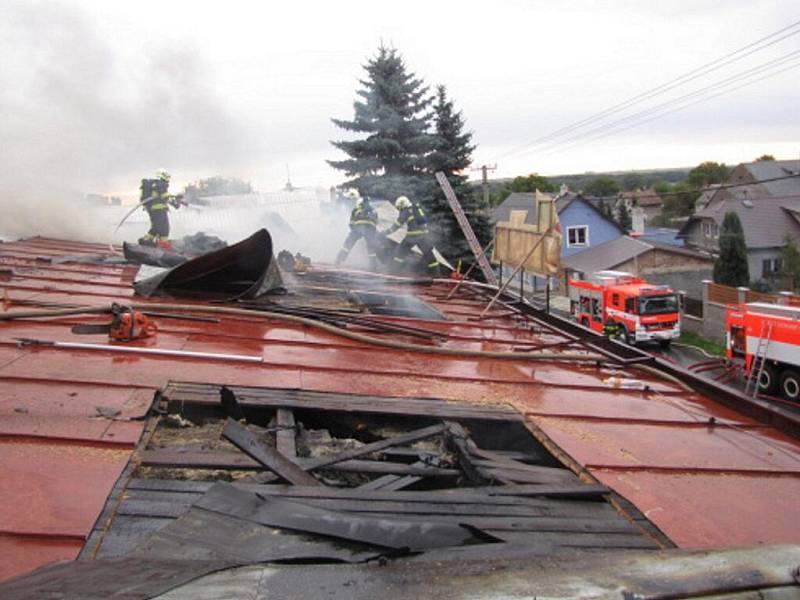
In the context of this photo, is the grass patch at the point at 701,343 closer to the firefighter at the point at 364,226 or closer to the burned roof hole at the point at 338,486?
the firefighter at the point at 364,226

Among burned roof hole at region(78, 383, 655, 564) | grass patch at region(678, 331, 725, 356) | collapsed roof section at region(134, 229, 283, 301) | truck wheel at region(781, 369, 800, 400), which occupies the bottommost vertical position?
grass patch at region(678, 331, 725, 356)

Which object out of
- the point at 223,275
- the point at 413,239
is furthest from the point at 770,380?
the point at 223,275

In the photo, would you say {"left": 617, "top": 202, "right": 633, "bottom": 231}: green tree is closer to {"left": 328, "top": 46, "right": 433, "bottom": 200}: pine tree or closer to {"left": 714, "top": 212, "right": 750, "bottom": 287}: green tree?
{"left": 714, "top": 212, "right": 750, "bottom": 287}: green tree

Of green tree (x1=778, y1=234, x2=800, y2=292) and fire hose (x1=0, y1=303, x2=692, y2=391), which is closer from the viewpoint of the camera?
fire hose (x1=0, y1=303, x2=692, y2=391)

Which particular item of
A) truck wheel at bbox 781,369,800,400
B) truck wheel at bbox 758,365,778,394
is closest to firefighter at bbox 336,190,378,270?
truck wheel at bbox 758,365,778,394

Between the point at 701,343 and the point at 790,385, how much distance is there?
11886 millimetres

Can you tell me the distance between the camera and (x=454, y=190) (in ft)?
74.6

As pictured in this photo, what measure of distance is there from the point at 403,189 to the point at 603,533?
71.8 ft

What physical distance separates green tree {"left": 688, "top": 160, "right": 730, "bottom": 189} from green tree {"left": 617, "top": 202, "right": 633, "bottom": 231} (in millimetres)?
14937

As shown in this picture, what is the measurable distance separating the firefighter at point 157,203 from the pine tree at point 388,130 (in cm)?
1364

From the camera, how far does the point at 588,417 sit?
13.1 ft

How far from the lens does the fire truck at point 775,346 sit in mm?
12969

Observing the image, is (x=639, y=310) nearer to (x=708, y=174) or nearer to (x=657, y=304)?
(x=657, y=304)

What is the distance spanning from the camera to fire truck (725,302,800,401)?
42.5 feet
